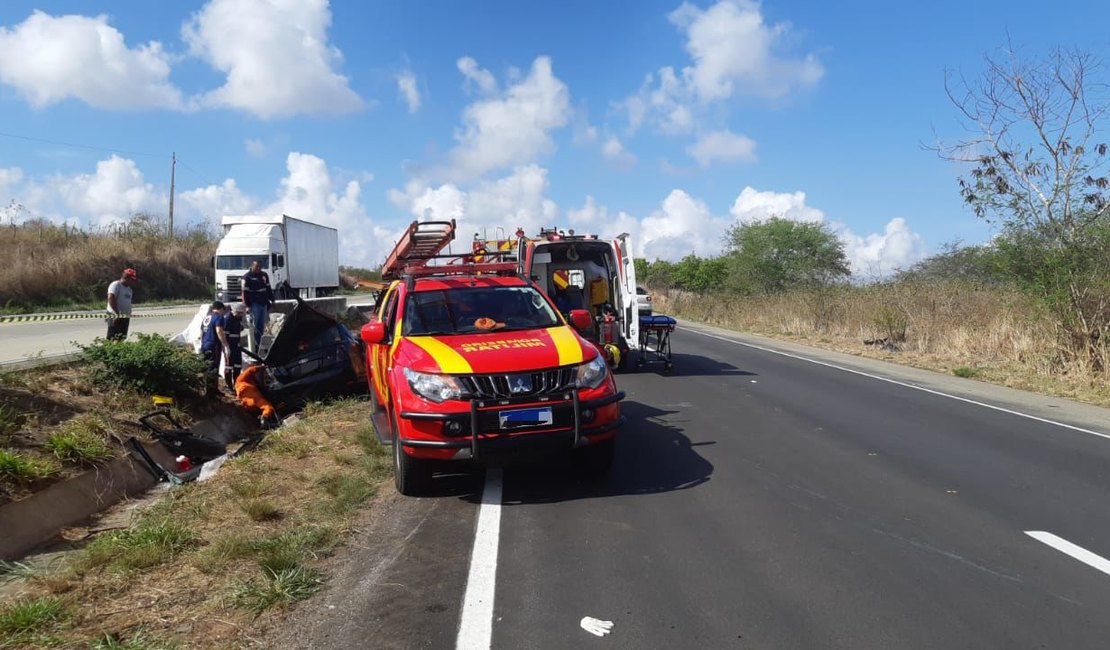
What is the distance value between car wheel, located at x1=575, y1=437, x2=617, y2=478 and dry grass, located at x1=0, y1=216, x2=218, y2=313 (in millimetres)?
29961

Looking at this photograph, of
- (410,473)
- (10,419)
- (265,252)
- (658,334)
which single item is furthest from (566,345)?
(265,252)

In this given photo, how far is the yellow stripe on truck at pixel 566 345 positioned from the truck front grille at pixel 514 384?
179 millimetres

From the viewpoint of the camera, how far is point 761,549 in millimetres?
5094

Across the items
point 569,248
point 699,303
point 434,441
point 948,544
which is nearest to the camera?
point 948,544

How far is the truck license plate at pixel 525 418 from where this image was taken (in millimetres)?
5965

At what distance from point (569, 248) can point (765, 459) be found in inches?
303

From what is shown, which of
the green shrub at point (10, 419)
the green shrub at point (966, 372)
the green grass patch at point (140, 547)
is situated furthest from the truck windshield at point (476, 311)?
the green shrub at point (966, 372)

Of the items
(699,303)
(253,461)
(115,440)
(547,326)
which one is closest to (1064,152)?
(547,326)

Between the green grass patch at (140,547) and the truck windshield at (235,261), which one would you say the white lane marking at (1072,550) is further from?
the truck windshield at (235,261)

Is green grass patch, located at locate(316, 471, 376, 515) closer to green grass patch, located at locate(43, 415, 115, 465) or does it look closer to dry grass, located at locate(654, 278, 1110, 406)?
green grass patch, located at locate(43, 415, 115, 465)

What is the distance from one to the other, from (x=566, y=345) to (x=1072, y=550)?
382cm

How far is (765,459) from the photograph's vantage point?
7633mm

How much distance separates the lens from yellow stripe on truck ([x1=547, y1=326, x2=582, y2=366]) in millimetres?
6359

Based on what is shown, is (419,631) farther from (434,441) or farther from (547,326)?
(547,326)
